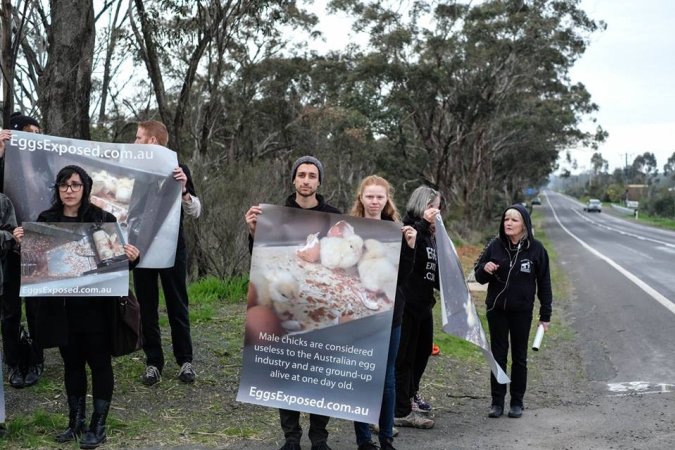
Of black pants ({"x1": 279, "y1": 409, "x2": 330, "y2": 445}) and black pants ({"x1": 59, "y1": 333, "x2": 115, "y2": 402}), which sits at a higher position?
black pants ({"x1": 59, "y1": 333, "x2": 115, "y2": 402})

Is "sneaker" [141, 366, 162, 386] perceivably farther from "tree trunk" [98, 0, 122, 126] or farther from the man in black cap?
"tree trunk" [98, 0, 122, 126]

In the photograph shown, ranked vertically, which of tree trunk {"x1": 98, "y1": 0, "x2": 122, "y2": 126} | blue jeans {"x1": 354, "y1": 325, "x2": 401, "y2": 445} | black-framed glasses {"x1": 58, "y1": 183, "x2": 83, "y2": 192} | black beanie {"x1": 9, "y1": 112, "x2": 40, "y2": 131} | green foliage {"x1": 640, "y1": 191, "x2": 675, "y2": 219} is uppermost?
A: tree trunk {"x1": 98, "y1": 0, "x2": 122, "y2": 126}

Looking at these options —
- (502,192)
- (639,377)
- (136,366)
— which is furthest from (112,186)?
(502,192)

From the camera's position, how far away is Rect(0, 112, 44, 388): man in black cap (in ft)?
18.0

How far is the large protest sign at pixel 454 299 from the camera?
5195 mm

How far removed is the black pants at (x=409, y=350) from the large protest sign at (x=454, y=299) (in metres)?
0.28

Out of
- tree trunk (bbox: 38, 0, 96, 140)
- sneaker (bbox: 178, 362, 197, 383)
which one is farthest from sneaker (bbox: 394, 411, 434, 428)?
tree trunk (bbox: 38, 0, 96, 140)

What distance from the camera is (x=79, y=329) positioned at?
469 centimetres

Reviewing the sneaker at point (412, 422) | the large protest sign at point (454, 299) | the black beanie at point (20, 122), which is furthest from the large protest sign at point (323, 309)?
the black beanie at point (20, 122)

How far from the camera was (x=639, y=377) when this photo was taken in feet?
25.2

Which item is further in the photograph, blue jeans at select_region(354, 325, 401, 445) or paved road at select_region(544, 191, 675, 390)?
paved road at select_region(544, 191, 675, 390)

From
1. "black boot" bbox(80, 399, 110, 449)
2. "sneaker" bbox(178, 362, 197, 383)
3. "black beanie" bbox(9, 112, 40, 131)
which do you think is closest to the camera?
"black boot" bbox(80, 399, 110, 449)

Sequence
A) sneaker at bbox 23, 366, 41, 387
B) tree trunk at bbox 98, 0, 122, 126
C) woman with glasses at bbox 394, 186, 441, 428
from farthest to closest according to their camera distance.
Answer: tree trunk at bbox 98, 0, 122, 126 → sneaker at bbox 23, 366, 41, 387 → woman with glasses at bbox 394, 186, 441, 428

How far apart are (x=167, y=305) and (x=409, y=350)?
2048mm
